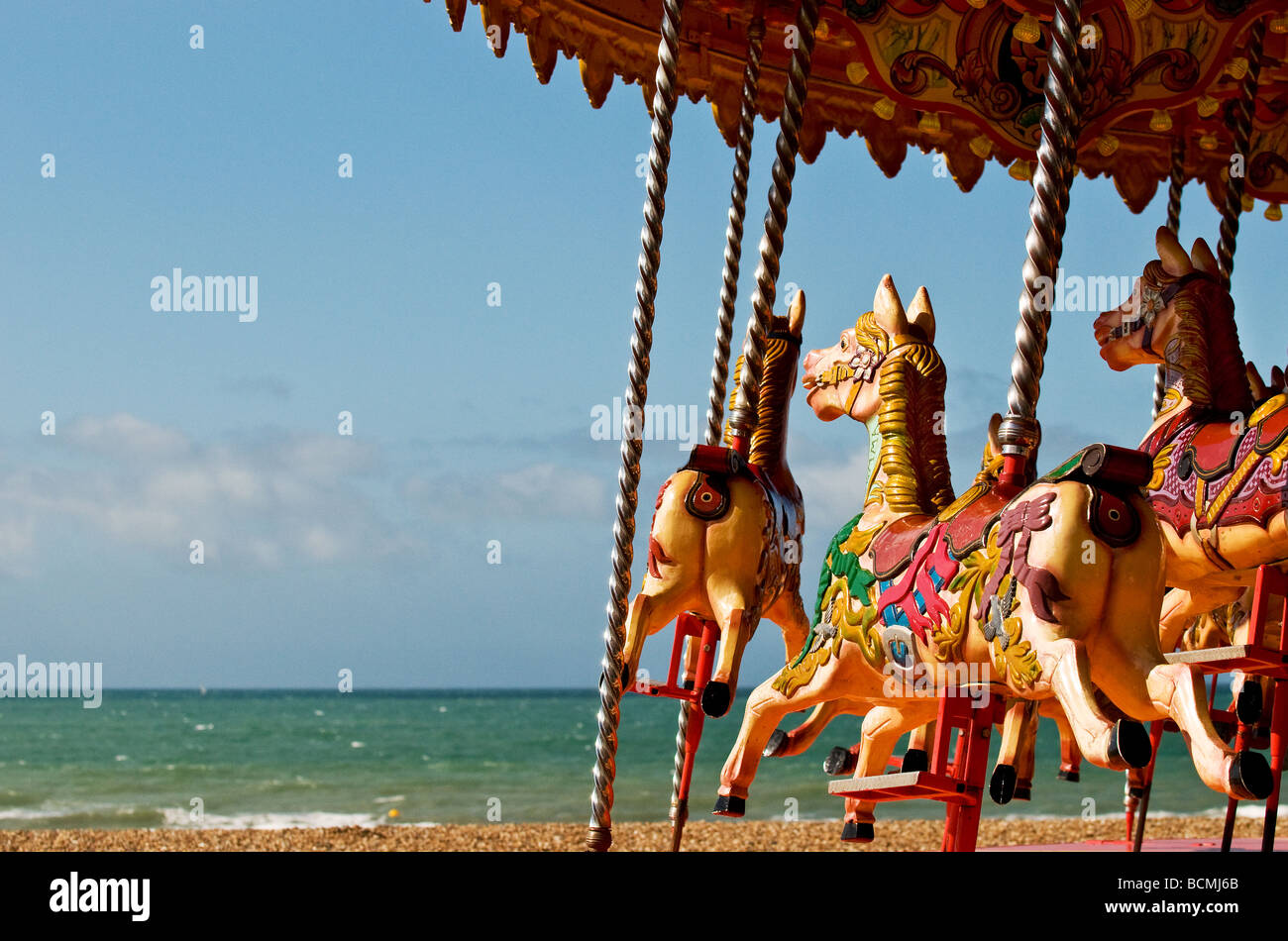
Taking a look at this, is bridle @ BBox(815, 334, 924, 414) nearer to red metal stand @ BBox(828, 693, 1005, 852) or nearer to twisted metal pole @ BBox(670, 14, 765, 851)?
twisted metal pole @ BBox(670, 14, 765, 851)

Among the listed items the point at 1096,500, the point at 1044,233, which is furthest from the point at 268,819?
the point at 1096,500

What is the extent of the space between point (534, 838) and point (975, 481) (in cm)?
992

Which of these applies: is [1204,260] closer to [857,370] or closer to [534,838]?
[857,370]

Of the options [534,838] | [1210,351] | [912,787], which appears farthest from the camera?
[534,838]

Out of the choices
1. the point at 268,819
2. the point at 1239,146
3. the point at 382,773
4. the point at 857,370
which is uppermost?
the point at 1239,146

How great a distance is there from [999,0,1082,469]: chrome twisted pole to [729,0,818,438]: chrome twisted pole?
1.40 metres

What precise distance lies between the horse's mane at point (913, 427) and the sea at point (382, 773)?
1344 centimetres

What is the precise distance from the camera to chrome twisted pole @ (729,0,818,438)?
6355 millimetres

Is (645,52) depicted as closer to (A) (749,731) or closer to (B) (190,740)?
(A) (749,731)

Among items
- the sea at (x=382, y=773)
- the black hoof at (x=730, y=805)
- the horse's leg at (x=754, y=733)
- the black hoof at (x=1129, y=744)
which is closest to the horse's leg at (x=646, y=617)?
the horse's leg at (x=754, y=733)

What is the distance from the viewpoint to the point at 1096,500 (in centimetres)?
462

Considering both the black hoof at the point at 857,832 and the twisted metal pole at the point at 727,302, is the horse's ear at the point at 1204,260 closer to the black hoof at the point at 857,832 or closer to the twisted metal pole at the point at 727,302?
the twisted metal pole at the point at 727,302
